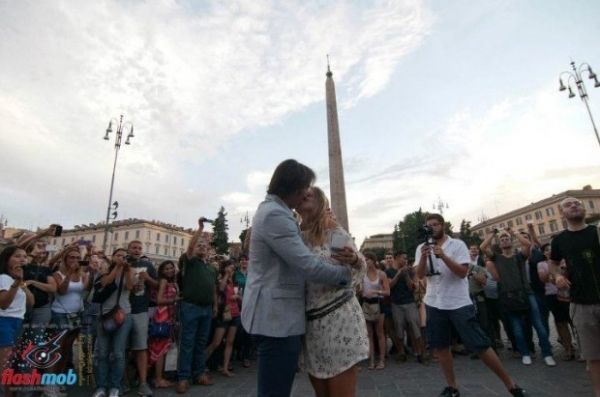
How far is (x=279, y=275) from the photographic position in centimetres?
186

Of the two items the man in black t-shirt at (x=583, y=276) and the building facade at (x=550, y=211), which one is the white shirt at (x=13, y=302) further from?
the building facade at (x=550, y=211)

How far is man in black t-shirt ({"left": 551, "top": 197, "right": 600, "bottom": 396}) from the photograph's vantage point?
3.24 meters

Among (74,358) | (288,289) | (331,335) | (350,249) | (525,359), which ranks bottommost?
(525,359)

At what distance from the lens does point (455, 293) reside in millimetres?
3846

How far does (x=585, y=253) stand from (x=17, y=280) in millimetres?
5993

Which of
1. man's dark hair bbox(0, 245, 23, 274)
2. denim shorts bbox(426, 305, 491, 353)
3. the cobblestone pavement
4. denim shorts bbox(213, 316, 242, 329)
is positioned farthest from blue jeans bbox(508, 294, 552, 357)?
man's dark hair bbox(0, 245, 23, 274)

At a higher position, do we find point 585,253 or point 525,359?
point 585,253

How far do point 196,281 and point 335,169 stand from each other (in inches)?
546

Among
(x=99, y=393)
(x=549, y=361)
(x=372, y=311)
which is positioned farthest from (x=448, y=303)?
(x=99, y=393)

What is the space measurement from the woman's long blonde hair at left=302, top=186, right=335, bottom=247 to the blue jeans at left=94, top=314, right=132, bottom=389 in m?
3.84

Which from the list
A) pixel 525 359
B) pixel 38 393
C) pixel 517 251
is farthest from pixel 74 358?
pixel 517 251

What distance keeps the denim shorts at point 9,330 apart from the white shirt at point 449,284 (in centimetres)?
480

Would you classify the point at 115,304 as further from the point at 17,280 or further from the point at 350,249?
the point at 350,249
